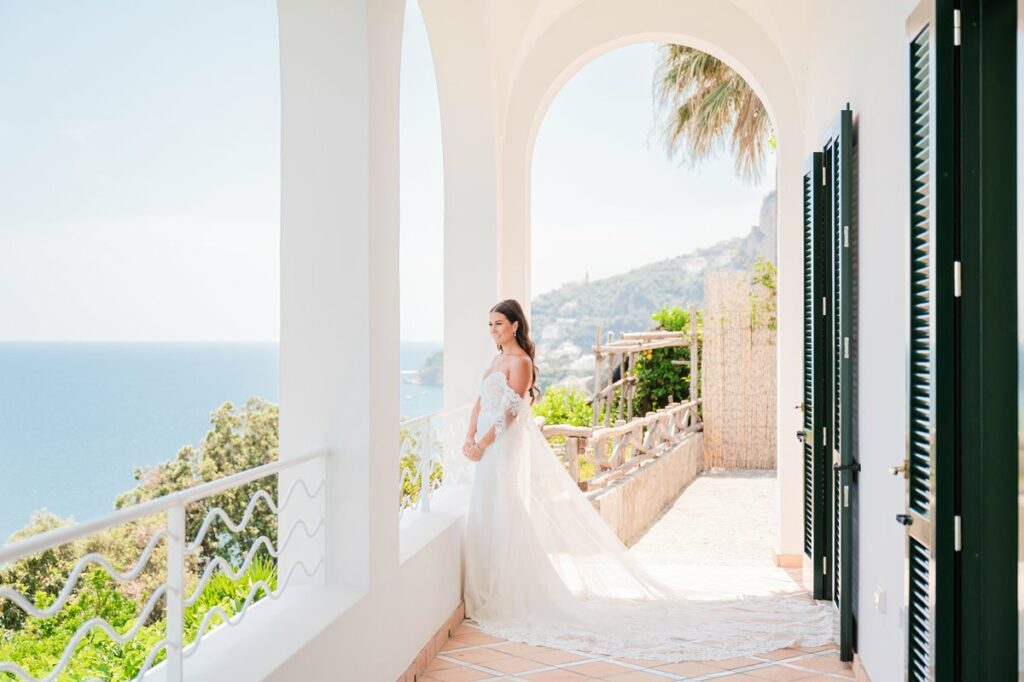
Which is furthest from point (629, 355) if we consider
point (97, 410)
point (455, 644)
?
point (97, 410)

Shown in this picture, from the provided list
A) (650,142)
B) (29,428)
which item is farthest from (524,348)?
(29,428)

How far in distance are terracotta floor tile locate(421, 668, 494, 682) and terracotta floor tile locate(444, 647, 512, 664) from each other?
13cm

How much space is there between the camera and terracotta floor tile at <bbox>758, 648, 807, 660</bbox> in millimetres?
4430

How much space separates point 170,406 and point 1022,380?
1520 inches

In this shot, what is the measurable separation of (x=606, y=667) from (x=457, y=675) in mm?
653

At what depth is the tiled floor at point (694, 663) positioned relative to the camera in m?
4.18

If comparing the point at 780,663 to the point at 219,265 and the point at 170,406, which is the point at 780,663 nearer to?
the point at 219,265

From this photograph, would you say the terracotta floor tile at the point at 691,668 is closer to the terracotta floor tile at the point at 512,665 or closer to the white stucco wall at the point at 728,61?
the terracotta floor tile at the point at 512,665

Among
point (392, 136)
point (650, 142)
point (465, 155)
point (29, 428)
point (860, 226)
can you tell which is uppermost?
point (650, 142)

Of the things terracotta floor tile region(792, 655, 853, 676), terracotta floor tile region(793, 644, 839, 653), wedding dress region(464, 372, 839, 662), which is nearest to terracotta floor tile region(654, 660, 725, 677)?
wedding dress region(464, 372, 839, 662)

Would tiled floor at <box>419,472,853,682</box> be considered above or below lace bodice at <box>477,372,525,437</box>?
below

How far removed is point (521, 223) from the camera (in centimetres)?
668

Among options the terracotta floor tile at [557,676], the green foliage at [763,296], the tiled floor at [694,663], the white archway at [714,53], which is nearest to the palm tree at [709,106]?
the green foliage at [763,296]

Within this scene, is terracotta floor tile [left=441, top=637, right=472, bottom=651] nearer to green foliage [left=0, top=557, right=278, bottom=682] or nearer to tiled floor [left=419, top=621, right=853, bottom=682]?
tiled floor [left=419, top=621, right=853, bottom=682]
